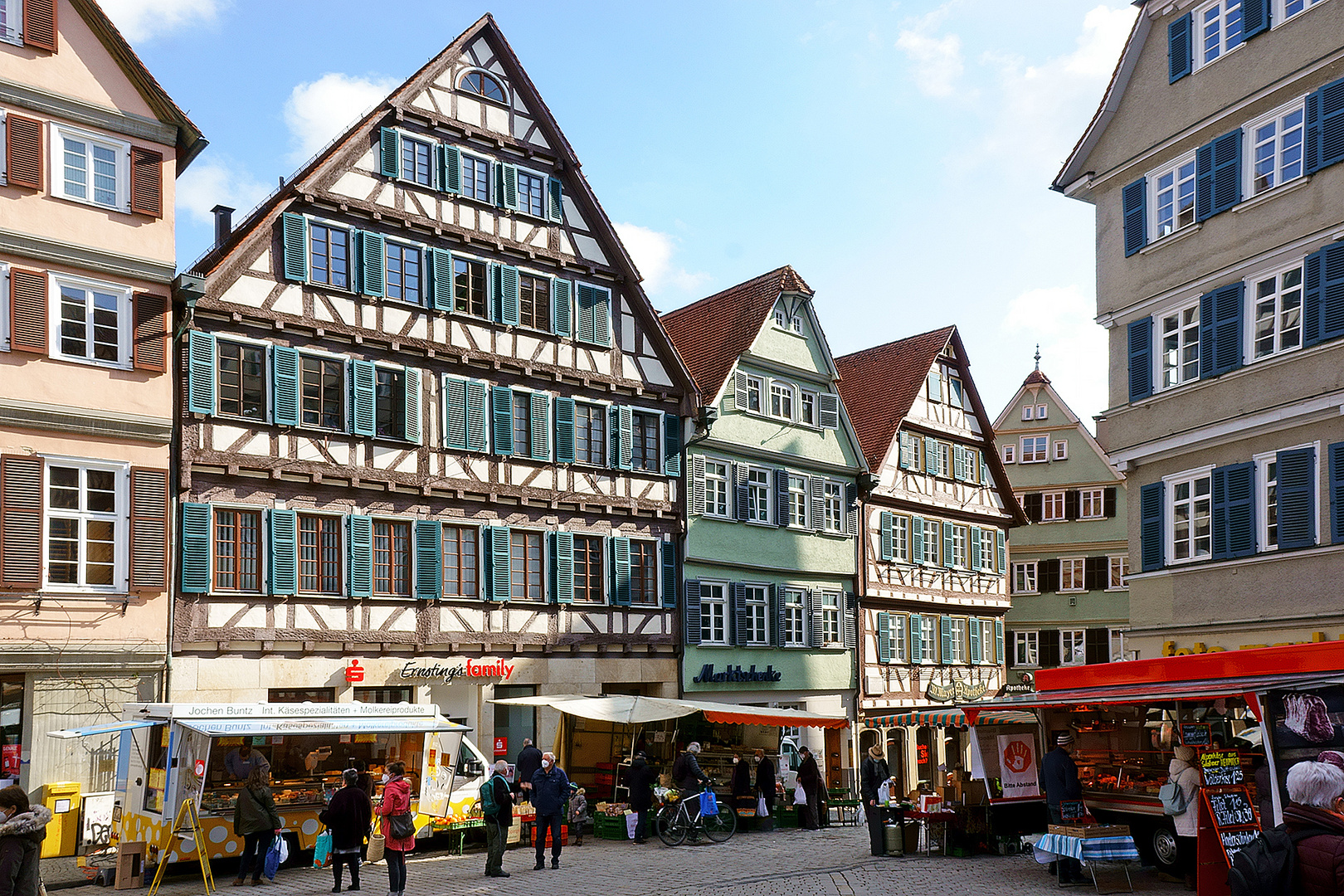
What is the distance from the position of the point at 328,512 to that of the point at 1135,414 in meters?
13.4

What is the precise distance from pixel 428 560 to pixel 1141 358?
41.4 ft

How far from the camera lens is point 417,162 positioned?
2559cm

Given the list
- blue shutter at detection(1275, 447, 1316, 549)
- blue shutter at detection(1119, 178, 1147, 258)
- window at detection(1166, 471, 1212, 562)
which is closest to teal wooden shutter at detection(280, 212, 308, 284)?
blue shutter at detection(1119, 178, 1147, 258)

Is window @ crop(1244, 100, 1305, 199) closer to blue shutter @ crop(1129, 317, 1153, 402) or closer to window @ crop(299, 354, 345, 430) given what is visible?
blue shutter @ crop(1129, 317, 1153, 402)

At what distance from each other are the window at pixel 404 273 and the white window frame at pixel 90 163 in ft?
16.2

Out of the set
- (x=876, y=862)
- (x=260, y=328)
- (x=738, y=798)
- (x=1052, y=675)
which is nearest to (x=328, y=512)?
(x=260, y=328)

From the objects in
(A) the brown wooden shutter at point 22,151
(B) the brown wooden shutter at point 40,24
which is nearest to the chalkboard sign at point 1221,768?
(A) the brown wooden shutter at point 22,151

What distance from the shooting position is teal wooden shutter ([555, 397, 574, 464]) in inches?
1072

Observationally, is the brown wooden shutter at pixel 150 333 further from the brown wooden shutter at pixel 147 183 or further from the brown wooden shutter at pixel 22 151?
the brown wooden shutter at pixel 22 151

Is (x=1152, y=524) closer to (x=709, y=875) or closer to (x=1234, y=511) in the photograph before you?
(x=1234, y=511)

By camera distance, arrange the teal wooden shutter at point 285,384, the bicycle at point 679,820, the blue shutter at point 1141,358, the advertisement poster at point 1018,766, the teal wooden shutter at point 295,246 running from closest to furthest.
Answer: the advertisement poster at point 1018,766 → the bicycle at point 679,820 → the blue shutter at point 1141,358 → the teal wooden shutter at point 285,384 → the teal wooden shutter at point 295,246

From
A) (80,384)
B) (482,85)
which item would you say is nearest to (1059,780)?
(80,384)

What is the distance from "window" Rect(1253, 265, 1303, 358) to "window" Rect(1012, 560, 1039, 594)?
1034 inches

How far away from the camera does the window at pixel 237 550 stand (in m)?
22.0
